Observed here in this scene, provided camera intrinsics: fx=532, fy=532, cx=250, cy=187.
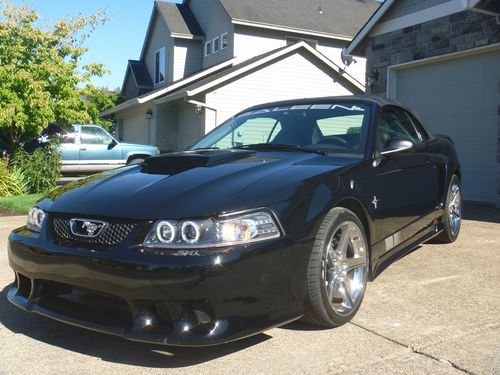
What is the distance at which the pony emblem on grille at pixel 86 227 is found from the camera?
282 cm

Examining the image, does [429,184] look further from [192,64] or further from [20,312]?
[192,64]

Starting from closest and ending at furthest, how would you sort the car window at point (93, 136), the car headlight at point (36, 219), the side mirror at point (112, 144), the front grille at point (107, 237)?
the front grille at point (107, 237)
the car headlight at point (36, 219)
the car window at point (93, 136)
the side mirror at point (112, 144)

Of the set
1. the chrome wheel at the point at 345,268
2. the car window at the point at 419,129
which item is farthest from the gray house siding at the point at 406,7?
the chrome wheel at the point at 345,268

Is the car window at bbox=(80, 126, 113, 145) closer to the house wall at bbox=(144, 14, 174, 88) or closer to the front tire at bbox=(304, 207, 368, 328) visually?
the house wall at bbox=(144, 14, 174, 88)

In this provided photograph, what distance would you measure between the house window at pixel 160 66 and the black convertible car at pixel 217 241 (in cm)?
2079

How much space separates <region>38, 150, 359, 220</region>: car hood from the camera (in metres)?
2.80

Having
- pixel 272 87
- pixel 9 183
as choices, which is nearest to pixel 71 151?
pixel 9 183

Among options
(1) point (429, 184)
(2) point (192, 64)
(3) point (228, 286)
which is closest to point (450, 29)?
(1) point (429, 184)

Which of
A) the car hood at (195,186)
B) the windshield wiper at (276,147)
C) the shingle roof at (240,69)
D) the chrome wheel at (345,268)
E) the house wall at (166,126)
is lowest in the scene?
the chrome wheel at (345,268)

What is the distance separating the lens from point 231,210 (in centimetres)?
274

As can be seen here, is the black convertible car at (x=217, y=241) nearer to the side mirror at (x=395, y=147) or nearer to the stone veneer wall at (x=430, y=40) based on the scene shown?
the side mirror at (x=395, y=147)

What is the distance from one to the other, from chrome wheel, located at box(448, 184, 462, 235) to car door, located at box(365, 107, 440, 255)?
24.5 inches

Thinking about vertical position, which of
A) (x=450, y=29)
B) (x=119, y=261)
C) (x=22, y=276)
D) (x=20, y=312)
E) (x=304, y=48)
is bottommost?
(x=20, y=312)

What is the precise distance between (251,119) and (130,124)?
2146 cm
